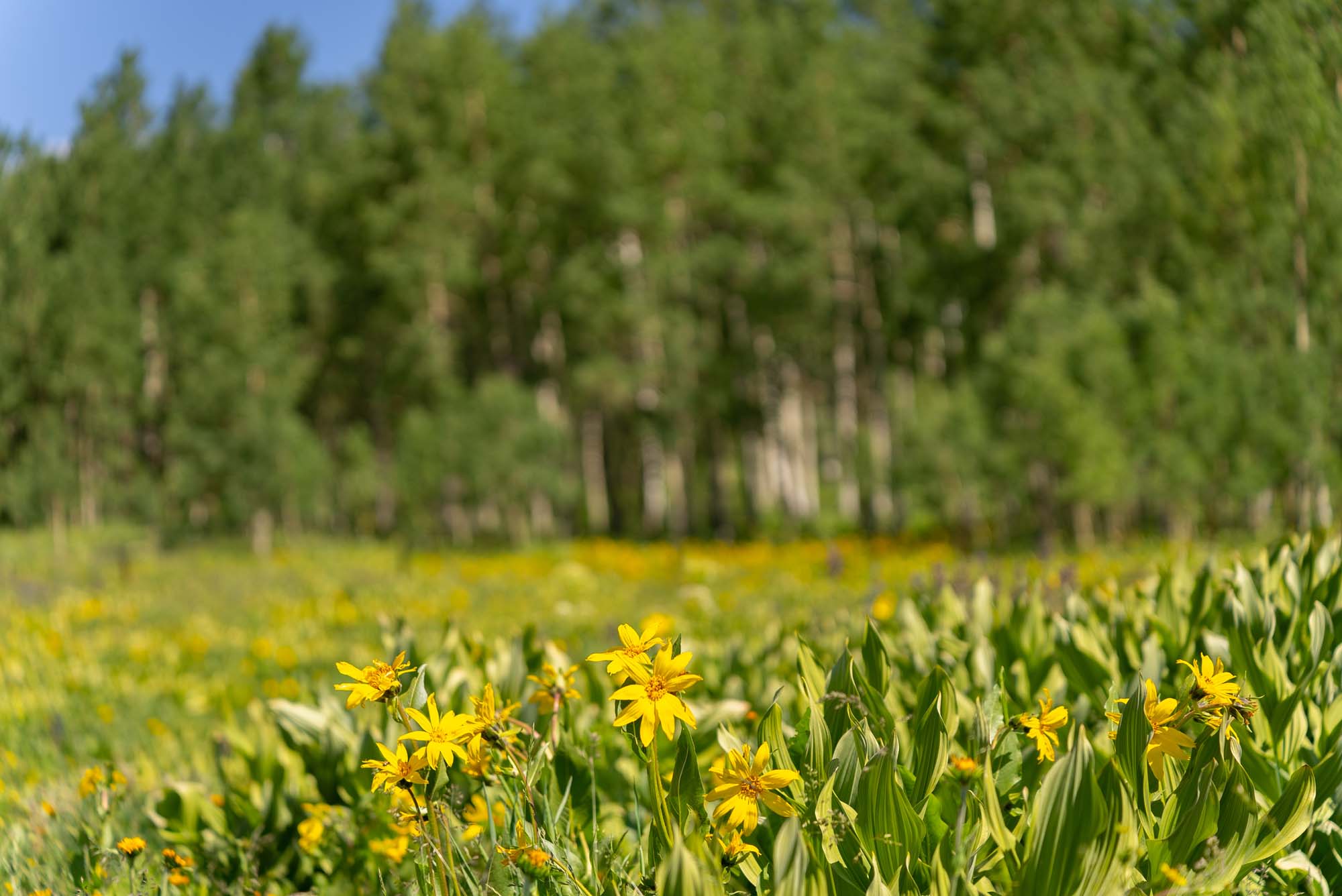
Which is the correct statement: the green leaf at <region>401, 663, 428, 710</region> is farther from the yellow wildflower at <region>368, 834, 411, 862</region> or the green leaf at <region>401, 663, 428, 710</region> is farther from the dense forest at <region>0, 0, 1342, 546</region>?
the dense forest at <region>0, 0, 1342, 546</region>

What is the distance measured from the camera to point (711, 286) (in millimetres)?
21234

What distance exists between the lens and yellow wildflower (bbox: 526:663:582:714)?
1.89 meters

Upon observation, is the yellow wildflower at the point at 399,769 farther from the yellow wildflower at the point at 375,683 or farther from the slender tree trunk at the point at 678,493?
the slender tree trunk at the point at 678,493

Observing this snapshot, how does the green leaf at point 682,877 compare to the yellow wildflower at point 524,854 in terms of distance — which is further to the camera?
the yellow wildflower at point 524,854

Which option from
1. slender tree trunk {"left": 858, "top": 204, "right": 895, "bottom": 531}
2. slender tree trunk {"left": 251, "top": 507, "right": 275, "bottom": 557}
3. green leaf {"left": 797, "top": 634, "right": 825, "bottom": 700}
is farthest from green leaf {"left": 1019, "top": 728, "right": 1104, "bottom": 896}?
slender tree trunk {"left": 858, "top": 204, "right": 895, "bottom": 531}

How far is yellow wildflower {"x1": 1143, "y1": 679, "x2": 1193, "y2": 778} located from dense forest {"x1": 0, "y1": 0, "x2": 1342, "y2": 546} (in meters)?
6.98

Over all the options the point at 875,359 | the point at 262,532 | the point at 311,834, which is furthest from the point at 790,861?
the point at 875,359

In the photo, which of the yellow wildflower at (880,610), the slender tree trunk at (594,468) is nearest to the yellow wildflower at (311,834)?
the yellow wildflower at (880,610)

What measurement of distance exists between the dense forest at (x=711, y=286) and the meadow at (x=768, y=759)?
5356mm

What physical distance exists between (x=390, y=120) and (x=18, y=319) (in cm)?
1857

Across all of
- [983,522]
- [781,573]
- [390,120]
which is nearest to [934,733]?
[781,573]

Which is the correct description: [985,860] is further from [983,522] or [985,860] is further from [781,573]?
[983,522]

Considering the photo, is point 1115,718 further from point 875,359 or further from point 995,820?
point 875,359

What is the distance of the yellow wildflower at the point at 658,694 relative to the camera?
4.48 feet
